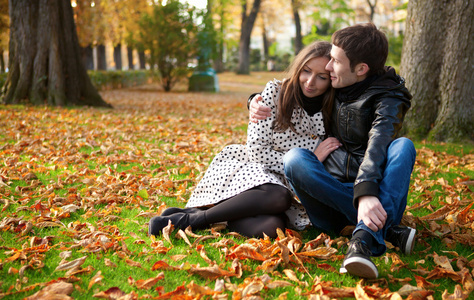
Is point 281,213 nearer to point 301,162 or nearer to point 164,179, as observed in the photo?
point 301,162

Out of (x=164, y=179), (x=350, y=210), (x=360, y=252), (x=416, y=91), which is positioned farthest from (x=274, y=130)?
(x=416, y=91)

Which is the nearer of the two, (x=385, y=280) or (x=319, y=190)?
(x=385, y=280)

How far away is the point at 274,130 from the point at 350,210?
0.85 m

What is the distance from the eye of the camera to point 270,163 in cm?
321

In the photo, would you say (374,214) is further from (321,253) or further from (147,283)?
(147,283)

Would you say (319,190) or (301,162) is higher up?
(301,162)

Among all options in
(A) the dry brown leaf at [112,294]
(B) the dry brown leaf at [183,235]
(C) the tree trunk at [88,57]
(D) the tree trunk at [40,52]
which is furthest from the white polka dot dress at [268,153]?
(C) the tree trunk at [88,57]

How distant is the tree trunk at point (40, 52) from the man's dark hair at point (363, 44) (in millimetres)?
9331

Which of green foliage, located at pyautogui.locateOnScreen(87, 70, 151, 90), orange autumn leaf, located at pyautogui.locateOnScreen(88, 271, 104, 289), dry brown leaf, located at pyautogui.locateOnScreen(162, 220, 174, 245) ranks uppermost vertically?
green foliage, located at pyautogui.locateOnScreen(87, 70, 151, 90)

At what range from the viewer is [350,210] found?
2.79 m

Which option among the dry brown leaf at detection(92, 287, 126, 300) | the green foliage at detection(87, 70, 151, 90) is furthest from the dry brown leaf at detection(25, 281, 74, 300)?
the green foliage at detection(87, 70, 151, 90)

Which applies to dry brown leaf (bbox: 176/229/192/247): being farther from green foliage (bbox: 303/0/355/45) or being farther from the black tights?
green foliage (bbox: 303/0/355/45)

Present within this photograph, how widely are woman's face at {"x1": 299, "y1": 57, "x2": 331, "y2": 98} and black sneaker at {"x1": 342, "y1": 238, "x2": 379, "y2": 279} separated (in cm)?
120

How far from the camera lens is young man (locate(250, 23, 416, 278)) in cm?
244
